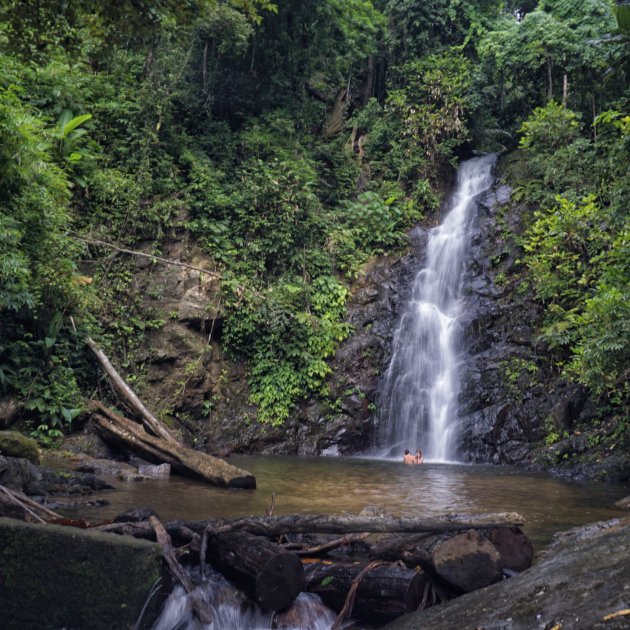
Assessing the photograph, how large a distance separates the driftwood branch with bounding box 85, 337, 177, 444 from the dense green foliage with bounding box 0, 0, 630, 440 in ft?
1.59

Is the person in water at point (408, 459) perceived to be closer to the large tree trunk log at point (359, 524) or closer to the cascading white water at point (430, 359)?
the cascading white water at point (430, 359)

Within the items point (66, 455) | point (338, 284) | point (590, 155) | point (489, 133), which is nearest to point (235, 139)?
point (338, 284)

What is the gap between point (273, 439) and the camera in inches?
607

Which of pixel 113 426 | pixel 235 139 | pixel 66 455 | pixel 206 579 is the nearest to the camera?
pixel 206 579

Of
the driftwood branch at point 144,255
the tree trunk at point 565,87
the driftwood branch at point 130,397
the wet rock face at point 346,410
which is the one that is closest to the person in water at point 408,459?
the wet rock face at point 346,410

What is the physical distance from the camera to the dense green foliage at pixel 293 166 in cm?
1228

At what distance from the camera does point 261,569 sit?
13.8 feet

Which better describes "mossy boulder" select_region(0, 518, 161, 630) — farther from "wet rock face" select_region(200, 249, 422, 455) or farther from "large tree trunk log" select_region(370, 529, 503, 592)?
"wet rock face" select_region(200, 249, 422, 455)

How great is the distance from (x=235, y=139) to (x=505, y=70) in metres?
9.70

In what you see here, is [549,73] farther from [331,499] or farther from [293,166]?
[331,499]

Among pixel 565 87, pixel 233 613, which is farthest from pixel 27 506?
pixel 565 87

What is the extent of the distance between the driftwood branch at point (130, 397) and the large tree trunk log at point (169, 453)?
322 mm

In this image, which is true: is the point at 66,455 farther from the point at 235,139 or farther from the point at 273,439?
the point at 235,139

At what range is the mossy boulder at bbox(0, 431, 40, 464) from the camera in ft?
28.6
